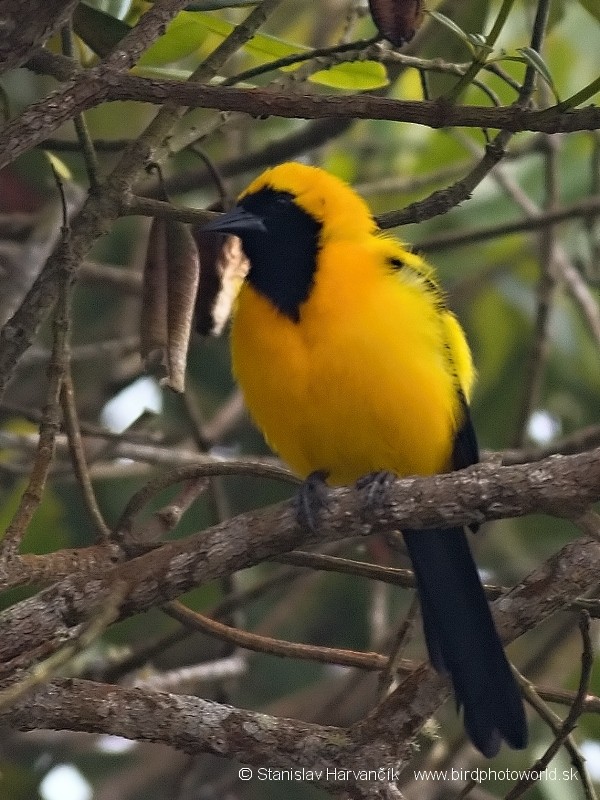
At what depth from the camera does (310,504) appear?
6.88ft

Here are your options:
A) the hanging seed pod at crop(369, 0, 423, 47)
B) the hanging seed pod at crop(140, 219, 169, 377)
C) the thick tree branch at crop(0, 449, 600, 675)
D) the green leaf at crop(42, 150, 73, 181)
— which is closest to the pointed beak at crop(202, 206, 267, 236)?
the hanging seed pod at crop(140, 219, 169, 377)

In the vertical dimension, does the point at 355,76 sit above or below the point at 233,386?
above

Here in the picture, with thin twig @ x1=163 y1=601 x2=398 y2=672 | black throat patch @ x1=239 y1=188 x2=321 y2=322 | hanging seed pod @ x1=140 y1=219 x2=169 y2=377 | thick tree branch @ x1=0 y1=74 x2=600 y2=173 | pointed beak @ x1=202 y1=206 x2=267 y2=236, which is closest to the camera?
thick tree branch @ x1=0 y1=74 x2=600 y2=173

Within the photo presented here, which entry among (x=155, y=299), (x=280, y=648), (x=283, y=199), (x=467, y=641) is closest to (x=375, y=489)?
(x=280, y=648)

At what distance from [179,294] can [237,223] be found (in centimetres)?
31

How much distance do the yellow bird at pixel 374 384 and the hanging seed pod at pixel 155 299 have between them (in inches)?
5.1

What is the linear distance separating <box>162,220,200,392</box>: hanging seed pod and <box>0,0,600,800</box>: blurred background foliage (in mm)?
255

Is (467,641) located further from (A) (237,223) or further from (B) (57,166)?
(B) (57,166)

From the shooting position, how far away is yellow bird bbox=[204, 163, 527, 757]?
259cm

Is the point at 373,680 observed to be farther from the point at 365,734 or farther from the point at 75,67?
the point at 75,67

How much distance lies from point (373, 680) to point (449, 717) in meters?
0.57

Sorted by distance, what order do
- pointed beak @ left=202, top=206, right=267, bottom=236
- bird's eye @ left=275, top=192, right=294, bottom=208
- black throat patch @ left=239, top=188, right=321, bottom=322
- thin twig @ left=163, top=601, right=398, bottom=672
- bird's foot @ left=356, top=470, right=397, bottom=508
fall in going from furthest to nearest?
bird's eye @ left=275, top=192, right=294, bottom=208
black throat patch @ left=239, top=188, right=321, bottom=322
pointed beak @ left=202, top=206, right=267, bottom=236
thin twig @ left=163, top=601, right=398, bottom=672
bird's foot @ left=356, top=470, right=397, bottom=508

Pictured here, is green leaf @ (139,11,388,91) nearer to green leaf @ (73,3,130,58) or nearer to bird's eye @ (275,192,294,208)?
green leaf @ (73,3,130,58)

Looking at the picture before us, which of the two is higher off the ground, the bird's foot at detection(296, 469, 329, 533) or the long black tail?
the bird's foot at detection(296, 469, 329, 533)
